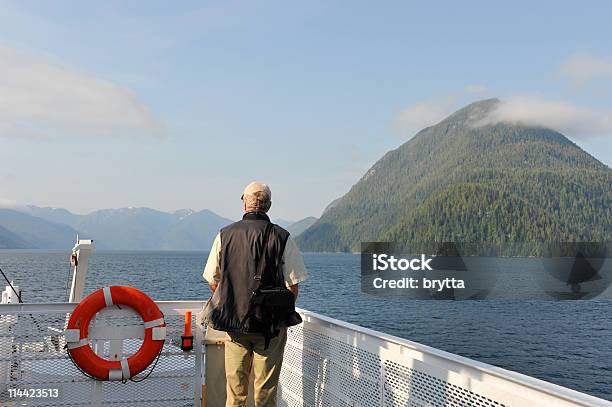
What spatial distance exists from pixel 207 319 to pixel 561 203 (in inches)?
6464

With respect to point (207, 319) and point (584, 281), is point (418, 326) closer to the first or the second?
point (207, 319)

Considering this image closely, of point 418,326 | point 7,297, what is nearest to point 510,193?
point 418,326

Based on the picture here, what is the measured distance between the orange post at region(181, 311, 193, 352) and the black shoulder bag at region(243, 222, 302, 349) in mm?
1297

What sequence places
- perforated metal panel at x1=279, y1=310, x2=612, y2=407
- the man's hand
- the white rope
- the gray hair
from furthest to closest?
the white rope
the gray hair
the man's hand
perforated metal panel at x1=279, y1=310, x2=612, y2=407

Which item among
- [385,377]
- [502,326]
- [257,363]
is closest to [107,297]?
[257,363]

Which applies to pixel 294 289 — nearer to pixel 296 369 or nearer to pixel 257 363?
pixel 257 363

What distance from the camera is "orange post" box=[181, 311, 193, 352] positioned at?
14.2 ft

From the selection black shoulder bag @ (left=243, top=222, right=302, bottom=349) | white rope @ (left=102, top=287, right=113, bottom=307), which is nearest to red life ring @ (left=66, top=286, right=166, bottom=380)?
white rope @ (left=102, top=287, right=113, bottom=307)

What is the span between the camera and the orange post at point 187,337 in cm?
433

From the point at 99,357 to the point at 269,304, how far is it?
1.58 m

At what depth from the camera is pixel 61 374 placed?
400 cm

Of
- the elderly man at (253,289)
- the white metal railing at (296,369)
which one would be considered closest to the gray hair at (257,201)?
the elderly man at (253,289)

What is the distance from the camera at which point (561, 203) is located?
152375 millimetres

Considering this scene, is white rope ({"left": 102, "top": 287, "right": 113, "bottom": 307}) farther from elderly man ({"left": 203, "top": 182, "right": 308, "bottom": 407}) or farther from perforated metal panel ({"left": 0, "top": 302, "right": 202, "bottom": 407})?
elderly man ({"left": 203, "top": 182, "right": 308, "bottom": 407})
